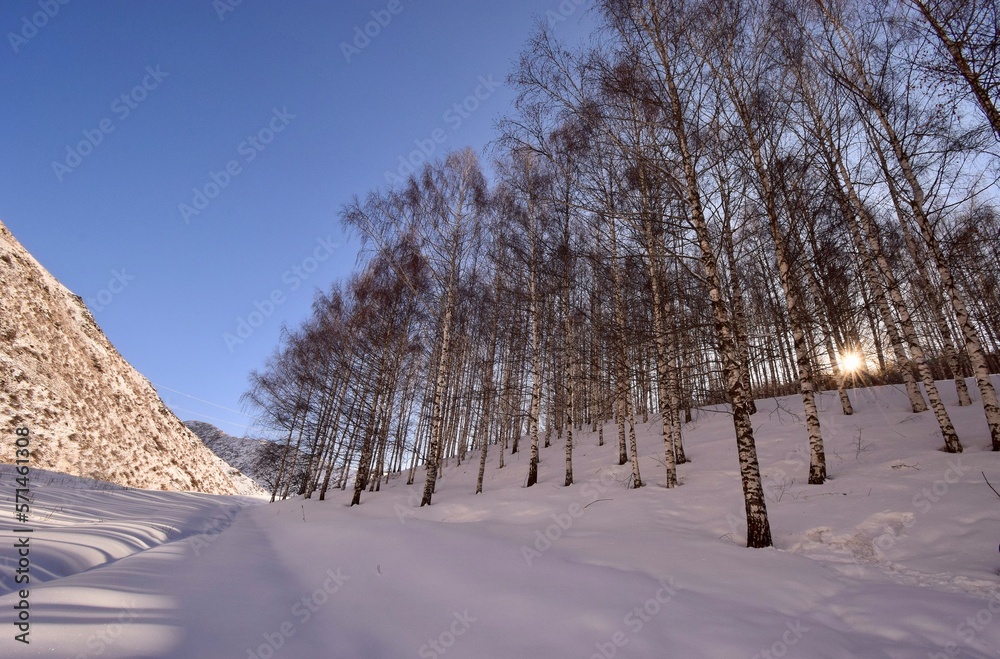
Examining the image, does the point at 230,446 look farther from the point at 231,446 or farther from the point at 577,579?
the point at 577,579

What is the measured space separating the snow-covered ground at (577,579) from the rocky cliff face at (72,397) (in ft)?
39.7

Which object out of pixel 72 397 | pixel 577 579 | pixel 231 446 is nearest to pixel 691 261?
pixel 577 579

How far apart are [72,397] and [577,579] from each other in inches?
915

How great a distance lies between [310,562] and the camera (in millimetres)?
4086

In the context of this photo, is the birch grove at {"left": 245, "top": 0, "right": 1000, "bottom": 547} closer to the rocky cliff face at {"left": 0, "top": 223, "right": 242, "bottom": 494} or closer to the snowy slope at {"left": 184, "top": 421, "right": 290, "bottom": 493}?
the rocky cliff face at {"left": 0, "top": 223, "right": 242, "bottom": 494}

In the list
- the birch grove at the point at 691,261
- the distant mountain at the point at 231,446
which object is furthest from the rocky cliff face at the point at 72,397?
the distant mountain at the point at 231,446

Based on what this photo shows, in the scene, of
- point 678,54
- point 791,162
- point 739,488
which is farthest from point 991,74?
point 739,488

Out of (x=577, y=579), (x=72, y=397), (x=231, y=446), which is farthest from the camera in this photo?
(x=231, y=446)

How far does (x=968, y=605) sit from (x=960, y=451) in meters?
5.55

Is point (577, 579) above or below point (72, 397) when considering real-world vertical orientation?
below

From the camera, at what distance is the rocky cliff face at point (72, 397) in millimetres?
14516

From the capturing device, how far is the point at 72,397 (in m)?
16.3

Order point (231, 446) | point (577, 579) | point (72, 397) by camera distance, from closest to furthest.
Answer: point (577, 579), point (72, 397), point (231, 446)

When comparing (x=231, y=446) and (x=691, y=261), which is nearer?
(x=691, y=261)
